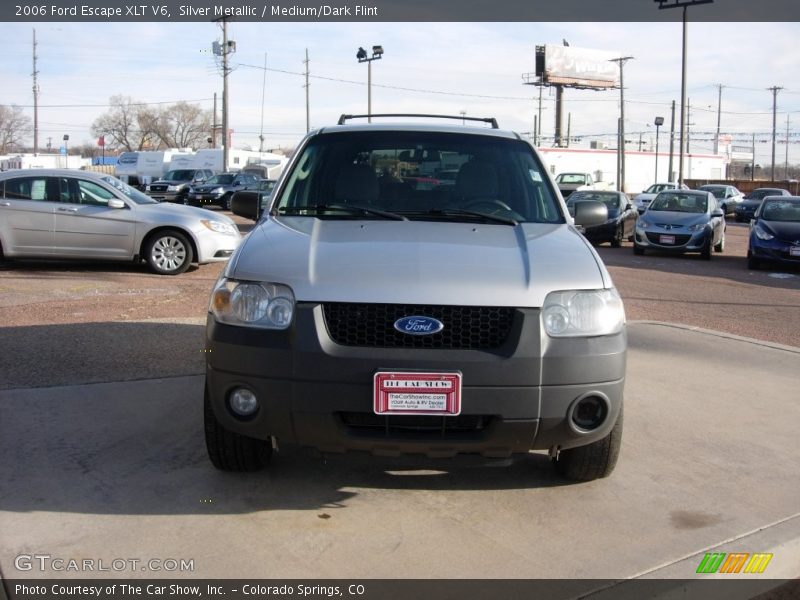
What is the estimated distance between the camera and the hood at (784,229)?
1639 cm

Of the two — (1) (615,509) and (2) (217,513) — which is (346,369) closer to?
(2) (217,513)

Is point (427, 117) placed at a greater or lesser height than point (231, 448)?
greater

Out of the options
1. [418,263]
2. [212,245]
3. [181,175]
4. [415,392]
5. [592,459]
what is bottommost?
[592,459]

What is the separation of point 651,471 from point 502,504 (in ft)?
3.25

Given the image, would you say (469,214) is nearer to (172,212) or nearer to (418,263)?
(418,263)

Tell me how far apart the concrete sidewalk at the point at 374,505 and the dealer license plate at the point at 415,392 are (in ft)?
1.42

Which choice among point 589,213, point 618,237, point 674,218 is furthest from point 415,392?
point 618,237

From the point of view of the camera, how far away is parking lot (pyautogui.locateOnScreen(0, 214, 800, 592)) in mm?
3615

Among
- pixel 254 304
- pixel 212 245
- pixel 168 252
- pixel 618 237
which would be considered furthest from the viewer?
pixel 618 237

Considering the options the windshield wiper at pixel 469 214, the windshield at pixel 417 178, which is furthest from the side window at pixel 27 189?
the windshield wiper at pixel 469 214

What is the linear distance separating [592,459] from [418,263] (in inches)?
54.6

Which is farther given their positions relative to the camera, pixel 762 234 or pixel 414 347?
pixel 762 234

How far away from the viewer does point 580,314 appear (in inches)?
151

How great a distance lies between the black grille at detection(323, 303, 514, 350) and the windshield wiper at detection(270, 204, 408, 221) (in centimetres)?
108
